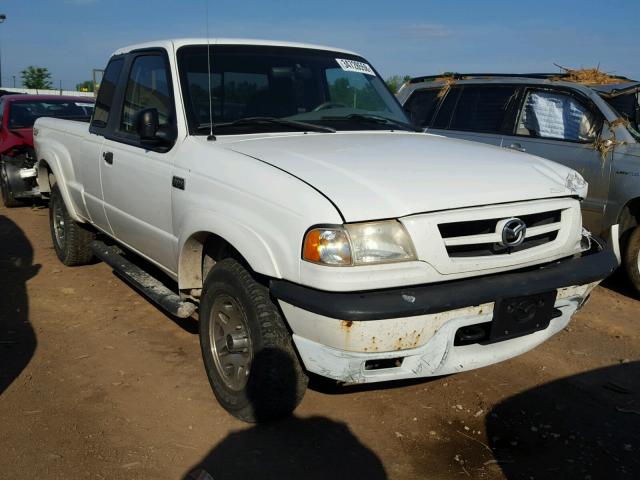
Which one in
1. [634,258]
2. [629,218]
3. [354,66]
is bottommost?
[634,258]

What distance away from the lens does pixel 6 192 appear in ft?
30.6

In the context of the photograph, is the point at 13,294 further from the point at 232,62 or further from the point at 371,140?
the point at 371,140

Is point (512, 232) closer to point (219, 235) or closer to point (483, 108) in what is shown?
point (219, 235)

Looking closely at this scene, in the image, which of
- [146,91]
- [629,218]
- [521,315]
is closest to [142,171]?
[146,91]

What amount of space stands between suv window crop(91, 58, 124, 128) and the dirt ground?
1598 millimetres

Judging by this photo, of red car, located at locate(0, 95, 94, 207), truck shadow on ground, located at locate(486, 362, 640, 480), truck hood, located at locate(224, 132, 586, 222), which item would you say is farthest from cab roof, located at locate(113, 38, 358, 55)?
→ red car, located at locate(0, 95, 94, 207)

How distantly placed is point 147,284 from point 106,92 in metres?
1.77

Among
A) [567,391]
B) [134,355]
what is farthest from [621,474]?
[134,355]

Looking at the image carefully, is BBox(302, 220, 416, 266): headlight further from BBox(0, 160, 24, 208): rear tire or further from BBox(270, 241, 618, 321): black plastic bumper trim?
BBox(0, 160, 24, 208): rear tire

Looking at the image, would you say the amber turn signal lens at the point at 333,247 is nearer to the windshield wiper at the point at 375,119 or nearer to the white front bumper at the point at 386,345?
the white front bumper at the point at 386,345

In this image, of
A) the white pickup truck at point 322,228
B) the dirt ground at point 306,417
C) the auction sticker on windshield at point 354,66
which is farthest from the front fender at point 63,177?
the auction sticker on windshield at point 354,66

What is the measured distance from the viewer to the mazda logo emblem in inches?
111

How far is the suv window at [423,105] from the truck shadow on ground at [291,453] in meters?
4.82

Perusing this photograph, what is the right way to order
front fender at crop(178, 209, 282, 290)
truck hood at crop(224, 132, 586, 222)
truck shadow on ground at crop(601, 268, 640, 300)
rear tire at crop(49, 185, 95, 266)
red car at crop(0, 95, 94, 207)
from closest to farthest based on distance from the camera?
truck hood at crop(224, 132, 586, 222), front fender at crop(178, 209, 282, 290), truck shadow on ground at crop(601, 268, 640, 300), rear tire at crop(49, 185, 95, 266), red car at crop(0, 95, 94, 207)
